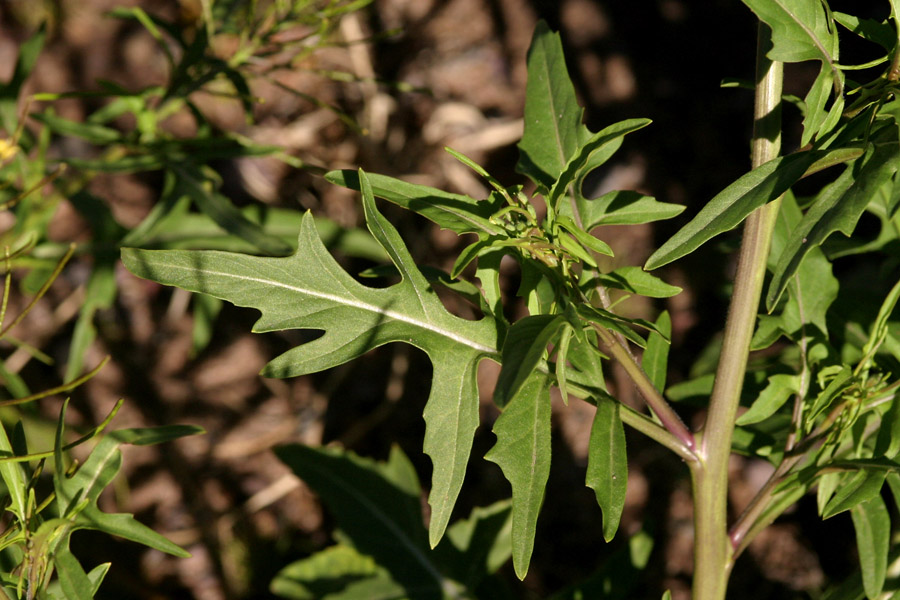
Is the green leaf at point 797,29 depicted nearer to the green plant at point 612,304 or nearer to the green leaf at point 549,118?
the green plant at point 612,304

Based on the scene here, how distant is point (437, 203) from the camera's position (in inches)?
30.4

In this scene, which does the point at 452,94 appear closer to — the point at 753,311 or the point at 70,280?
the point at 70,280

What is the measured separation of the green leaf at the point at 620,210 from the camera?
84cm

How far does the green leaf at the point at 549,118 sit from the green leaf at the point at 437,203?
0.14 meters

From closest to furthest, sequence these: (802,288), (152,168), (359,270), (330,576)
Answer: (802,288) < (152,168) < (330,576) < (359,270)

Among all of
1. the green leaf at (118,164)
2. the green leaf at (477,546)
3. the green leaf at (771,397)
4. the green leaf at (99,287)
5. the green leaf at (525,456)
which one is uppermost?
the green leaf at (118,164)

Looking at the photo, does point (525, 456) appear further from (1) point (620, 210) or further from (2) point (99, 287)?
(2) point (99, 287)

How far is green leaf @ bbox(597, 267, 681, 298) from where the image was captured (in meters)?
0.78

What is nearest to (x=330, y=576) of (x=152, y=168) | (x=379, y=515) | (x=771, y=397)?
(x=379, y=515)

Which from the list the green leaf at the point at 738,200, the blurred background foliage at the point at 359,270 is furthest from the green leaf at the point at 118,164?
the green leaf at the point at 738,200

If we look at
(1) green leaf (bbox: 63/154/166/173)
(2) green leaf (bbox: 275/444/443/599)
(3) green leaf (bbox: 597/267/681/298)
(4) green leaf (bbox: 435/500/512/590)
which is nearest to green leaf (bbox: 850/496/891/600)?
Result: (3) green leaf (bbox: 597/267/681/298)

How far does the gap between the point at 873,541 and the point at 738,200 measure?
490 mm

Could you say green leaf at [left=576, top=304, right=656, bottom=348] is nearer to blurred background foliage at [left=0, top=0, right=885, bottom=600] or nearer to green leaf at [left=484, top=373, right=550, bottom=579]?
green leaf at [left=484, top=373, right=550, bottom=579]

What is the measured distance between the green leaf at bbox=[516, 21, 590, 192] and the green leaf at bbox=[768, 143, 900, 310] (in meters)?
0.29
